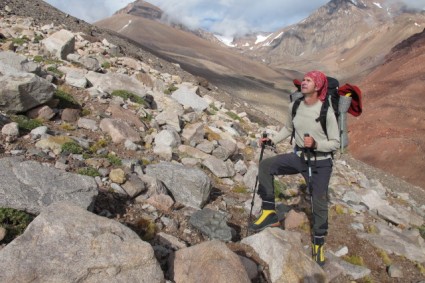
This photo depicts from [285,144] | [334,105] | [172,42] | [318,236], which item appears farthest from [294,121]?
[172,42]

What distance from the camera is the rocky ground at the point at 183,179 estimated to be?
6566 mm

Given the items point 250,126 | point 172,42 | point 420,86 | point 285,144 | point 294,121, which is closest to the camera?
point 294,121

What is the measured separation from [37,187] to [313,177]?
431cm

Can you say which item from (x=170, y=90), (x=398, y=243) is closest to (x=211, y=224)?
(x=398, y=243)

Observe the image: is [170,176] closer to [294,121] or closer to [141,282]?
[294,121]

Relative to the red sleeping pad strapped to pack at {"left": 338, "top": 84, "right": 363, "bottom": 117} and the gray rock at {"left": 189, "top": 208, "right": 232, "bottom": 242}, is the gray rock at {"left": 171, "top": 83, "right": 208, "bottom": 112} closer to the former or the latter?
the gray rock at {"left": 189, "top": 208, "right": 232, "bottom": 242}

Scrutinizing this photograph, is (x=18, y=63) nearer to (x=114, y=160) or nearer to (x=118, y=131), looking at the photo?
(x=118, y=131)

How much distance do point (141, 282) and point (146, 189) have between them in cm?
341

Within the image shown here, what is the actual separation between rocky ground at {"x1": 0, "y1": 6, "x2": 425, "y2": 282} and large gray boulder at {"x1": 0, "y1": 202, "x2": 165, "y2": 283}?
82 centimetres

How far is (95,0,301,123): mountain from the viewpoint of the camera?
2105 inches

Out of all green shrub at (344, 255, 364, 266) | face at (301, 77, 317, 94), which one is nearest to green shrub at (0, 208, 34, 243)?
face at (301, 77, 317, 94)

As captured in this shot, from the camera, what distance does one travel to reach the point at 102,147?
898cm

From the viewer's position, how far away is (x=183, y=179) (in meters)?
7.73

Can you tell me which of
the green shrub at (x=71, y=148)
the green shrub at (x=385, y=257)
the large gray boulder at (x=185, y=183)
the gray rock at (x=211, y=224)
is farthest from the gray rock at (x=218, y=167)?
the green shrub at (x=385, y=257)
